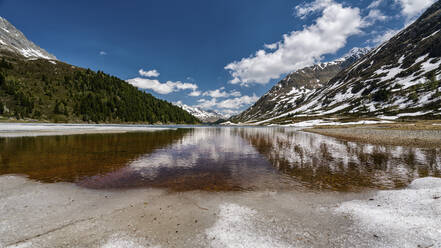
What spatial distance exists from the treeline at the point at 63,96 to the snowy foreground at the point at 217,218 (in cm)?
14293

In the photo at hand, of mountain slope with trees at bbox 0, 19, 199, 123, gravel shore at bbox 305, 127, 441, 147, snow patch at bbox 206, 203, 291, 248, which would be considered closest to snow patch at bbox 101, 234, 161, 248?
snow patch at bbox 206, 203, 291, 248

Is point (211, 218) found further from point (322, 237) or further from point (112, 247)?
point (322, 237)

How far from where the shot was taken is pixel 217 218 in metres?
9.01

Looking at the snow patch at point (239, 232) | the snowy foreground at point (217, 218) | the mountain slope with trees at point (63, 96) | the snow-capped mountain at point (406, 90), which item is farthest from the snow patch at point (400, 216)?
the mountain slope with trees at point (63, 96)

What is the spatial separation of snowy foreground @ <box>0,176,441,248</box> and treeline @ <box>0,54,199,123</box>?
143 meters

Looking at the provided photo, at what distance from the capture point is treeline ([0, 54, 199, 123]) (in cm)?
11294

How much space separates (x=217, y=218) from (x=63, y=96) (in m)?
178

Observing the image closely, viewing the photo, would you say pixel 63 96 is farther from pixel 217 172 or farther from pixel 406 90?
pixel 406 90

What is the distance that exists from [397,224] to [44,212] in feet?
56.9

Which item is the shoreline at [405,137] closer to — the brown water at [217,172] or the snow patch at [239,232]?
the brown water at [217,172]

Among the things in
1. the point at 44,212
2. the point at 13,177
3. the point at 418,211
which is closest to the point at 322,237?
the point at 418,211

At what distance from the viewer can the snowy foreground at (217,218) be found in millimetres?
6984

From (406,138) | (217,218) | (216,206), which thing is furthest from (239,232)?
(406,138)

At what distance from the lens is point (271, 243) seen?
6.86 m
